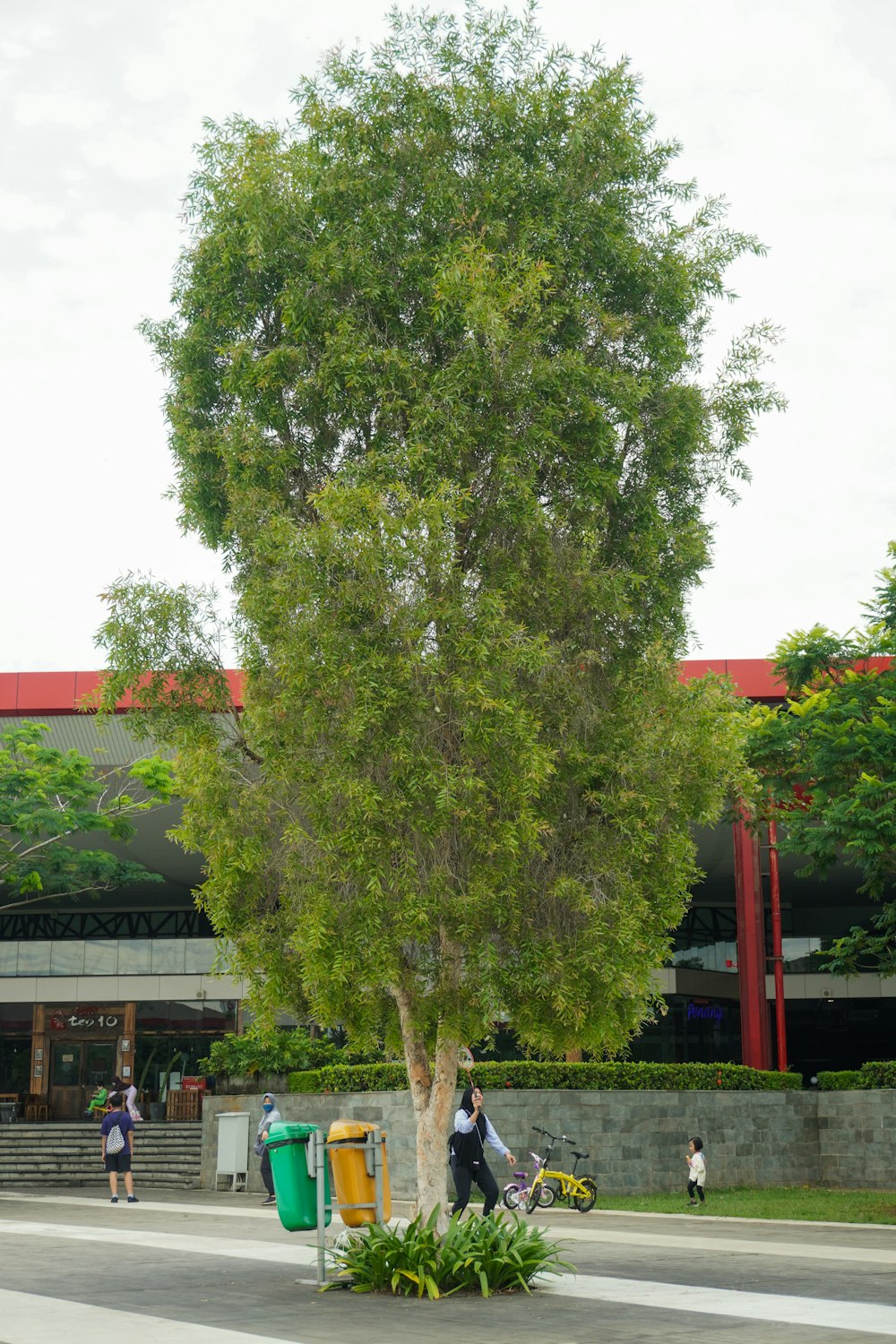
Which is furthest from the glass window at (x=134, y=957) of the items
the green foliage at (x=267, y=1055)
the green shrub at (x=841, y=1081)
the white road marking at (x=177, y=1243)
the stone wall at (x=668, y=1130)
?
the white road marking at (x=177, y=1243)

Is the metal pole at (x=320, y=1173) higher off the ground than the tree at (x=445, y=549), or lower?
lower

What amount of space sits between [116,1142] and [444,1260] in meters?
12.6

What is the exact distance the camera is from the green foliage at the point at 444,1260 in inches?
463

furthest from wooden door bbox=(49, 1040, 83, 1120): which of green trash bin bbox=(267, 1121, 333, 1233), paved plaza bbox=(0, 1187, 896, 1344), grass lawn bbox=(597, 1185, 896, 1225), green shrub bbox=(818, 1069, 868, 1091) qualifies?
green trash bin bbox=(267, 1121, 333, 1233)

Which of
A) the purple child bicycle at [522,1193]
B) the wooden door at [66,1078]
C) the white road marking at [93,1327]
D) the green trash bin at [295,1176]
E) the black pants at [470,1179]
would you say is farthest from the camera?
the wooden door at [66,1078]

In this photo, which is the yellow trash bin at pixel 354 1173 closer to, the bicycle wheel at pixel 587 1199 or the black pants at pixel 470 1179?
the black pants at pixel 470 1179

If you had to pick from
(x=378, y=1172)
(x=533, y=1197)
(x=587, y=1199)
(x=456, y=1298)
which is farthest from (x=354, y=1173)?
(x=587, y=1199)

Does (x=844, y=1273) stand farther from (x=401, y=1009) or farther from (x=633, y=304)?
(x=633, y=304)

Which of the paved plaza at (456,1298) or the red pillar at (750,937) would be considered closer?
the paved plaza at (456,1298)

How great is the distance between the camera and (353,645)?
12.4m

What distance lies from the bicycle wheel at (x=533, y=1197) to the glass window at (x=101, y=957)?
24.9 m

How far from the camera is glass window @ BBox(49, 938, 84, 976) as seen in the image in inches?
1662

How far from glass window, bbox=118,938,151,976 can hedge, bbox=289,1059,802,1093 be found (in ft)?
53.3

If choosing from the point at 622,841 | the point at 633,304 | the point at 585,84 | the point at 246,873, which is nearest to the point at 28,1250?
the point at 246,873
